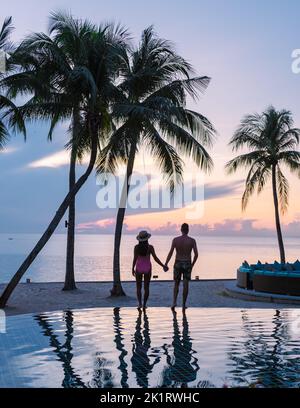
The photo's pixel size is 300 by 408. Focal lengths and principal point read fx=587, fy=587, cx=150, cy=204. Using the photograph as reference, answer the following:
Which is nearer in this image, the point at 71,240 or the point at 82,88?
the point at 82,88

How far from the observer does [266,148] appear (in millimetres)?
32594

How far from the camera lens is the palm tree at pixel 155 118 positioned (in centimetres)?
2130

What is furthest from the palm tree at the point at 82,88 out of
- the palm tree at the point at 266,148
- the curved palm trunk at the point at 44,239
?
the palm tree at the point at 266,148

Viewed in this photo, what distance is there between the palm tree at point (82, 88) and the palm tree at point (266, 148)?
1307 cm

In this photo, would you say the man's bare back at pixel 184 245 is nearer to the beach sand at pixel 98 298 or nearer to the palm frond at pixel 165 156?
the beach sand at pixel 98 298

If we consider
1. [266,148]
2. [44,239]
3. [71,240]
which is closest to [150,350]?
[44,239]

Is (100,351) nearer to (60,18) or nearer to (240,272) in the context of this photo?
(240,272)

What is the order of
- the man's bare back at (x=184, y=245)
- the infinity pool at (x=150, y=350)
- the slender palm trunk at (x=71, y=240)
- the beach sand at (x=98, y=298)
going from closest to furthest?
the infinity pool at (x=150, y=350)
the man's bare back at (x=184, y=245)
the beach sand at (x=98, y=298)
the slender palm trunk at (x=71, y=240)

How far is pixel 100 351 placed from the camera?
29.3ft

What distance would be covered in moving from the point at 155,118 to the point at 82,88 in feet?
9.66

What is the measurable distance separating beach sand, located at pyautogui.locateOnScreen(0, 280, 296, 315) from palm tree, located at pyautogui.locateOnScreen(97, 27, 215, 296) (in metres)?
1.54

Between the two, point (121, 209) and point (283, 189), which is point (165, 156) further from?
point (283, 189)

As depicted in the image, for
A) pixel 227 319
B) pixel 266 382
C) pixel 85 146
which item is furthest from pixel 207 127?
pixel 266 382

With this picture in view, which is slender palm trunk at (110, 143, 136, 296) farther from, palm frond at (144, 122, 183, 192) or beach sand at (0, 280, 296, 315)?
palm frond at (144, 122, 183, 192)
